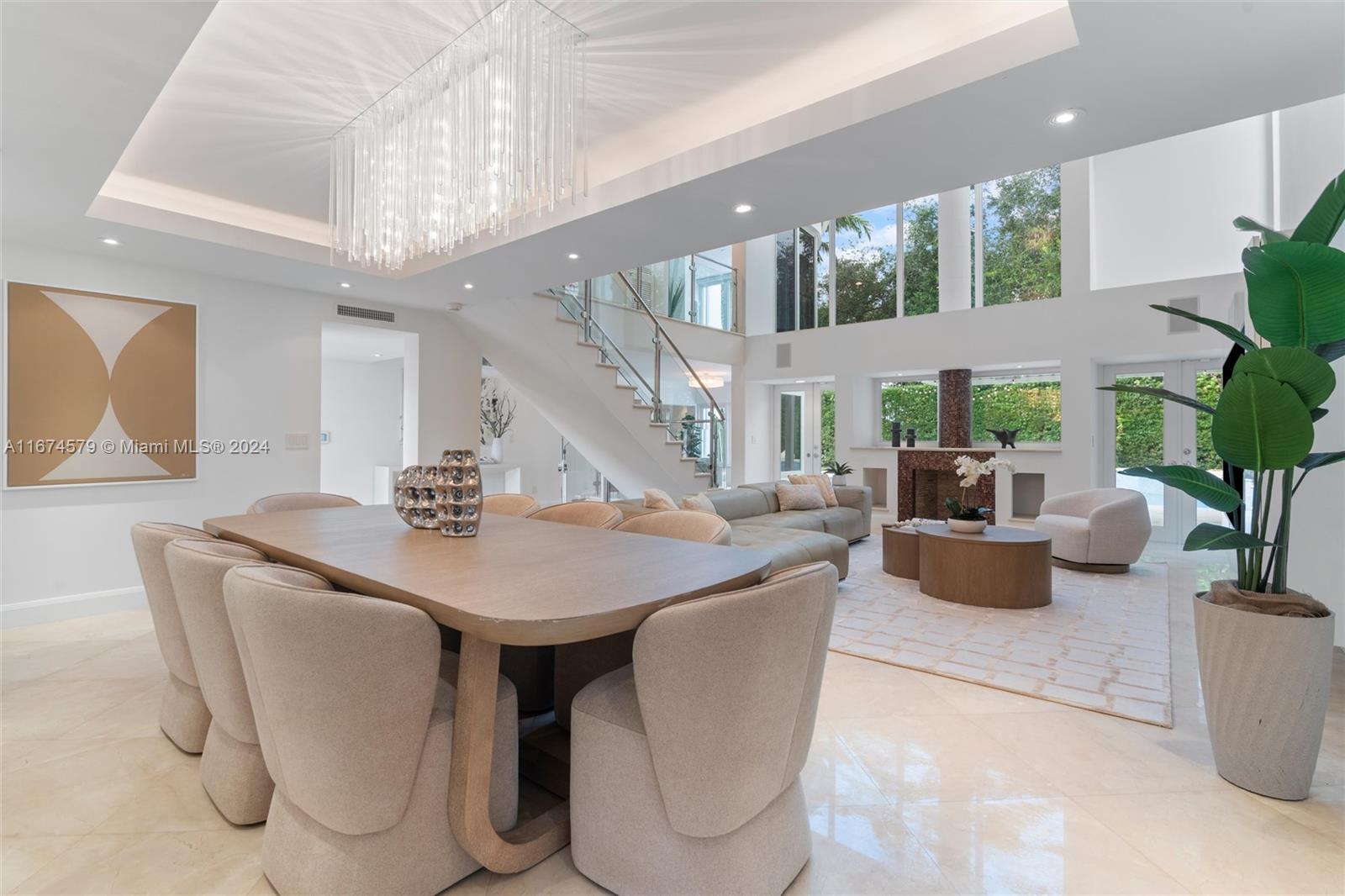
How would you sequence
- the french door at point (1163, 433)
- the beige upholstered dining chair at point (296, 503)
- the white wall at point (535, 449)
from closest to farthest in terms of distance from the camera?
the beige upholstered dining chair at point (296, 503) → the french door at point (1163, 433) → the white wall at point (535, 449)

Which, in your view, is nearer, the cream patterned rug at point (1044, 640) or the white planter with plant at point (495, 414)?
the cream patterned rug at point (1044, 640)

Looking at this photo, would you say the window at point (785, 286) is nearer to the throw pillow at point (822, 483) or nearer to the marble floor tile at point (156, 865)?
the throw pillow at point (822, 483)

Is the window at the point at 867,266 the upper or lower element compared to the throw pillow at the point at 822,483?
upper

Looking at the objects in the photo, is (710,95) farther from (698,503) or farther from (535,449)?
(535,449)

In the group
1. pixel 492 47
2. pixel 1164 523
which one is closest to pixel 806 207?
pixel 492 47

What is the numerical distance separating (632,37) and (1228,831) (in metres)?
3.37

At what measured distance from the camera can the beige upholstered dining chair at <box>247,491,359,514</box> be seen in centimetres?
335

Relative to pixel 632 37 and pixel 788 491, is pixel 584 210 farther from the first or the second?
pixel 788 491

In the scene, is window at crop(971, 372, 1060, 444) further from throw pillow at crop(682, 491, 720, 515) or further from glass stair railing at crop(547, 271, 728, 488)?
throw pillow at crop(682, 491, 720, 515)

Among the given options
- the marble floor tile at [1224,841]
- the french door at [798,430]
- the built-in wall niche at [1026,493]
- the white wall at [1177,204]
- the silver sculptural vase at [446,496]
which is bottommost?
the marble floor tile at [1224,841]

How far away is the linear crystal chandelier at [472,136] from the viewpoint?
7.89ft

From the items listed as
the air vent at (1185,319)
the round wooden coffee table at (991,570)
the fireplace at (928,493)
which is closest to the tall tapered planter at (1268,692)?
the round wooden coffee table at (991,570)

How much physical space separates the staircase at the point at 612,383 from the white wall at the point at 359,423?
2.88 meters

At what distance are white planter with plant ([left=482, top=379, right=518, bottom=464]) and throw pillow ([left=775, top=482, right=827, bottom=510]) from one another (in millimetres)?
4254
